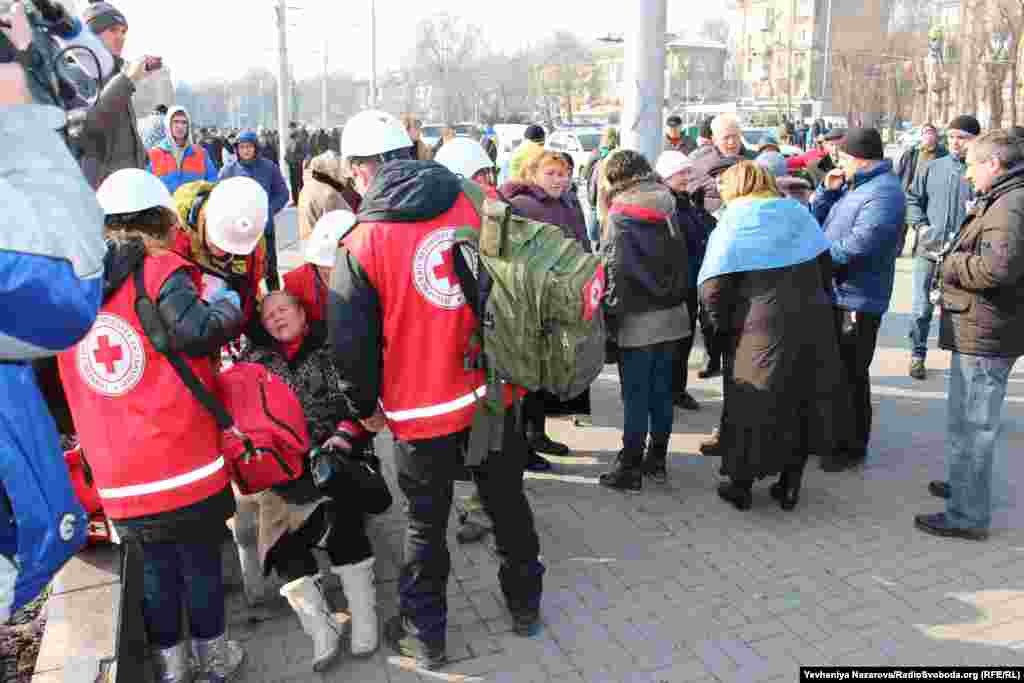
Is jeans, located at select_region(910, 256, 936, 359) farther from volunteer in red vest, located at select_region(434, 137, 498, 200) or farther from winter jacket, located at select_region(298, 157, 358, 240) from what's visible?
winter jacket, located at select_region(298, 157, 358, 240)

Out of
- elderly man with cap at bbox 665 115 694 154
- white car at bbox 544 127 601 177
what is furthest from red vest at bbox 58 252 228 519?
white car at bbox 544 127 601 177

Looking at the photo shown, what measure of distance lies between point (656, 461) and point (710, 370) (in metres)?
2.25

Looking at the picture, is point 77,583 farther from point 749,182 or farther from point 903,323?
point 903,323

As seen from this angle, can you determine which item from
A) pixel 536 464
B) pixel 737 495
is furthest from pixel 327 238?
pixel 737 495

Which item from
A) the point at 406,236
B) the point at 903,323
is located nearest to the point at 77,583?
the point at 406,236

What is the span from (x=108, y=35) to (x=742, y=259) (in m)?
3.24

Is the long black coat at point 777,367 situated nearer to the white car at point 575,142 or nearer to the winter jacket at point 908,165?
the winter jacket at point 908,165

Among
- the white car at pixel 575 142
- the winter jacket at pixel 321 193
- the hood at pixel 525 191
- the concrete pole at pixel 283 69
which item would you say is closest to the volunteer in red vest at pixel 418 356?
the hood at pixel 525 191

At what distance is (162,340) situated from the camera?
2.59 metres

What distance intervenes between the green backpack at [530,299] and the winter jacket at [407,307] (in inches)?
3.0

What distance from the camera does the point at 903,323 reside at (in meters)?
8.62

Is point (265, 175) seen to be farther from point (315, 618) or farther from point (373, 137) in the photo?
point (315, 618)

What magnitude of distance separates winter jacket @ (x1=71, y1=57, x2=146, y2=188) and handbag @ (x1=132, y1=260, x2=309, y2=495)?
4.20 ft

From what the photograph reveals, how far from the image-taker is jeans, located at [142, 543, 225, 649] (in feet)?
9.45
